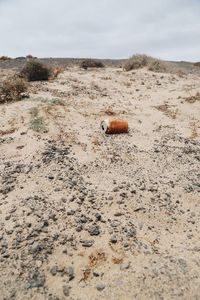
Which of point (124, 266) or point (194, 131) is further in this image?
point (194, 131)

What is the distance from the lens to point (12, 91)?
10359 millimetres

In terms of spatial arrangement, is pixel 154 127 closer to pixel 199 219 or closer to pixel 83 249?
pixel 199 219

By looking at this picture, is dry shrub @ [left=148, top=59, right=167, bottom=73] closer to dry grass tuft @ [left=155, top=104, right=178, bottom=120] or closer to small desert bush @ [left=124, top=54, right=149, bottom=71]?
small desert bush @ [left=124, top=54, right=149, bottom=71]

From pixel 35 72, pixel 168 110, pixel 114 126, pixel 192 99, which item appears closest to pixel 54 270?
pixel 114 126

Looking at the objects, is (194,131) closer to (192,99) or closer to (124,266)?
(192,99)

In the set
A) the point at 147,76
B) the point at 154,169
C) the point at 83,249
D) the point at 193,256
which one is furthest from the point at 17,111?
the point at 147,76

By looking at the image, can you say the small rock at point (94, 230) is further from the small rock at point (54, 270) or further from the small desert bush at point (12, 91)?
the small desert bush at point (12, 91)

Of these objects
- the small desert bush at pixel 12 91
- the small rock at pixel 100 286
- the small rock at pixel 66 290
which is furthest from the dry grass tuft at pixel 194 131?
the small rock at pixel 66 290

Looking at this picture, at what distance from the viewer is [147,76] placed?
15961 millimetres

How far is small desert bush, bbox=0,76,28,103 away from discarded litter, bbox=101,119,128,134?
3.19 m

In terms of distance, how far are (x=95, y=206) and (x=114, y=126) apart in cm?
281

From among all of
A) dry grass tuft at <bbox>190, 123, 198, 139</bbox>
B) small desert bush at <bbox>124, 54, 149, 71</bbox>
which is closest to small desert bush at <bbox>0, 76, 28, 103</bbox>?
dry grass tuft at <bbox>190, 123, 198, 139</bbox>

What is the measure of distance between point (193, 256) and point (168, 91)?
9.06 m

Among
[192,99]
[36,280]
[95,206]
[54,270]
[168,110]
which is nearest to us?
[36,280]
